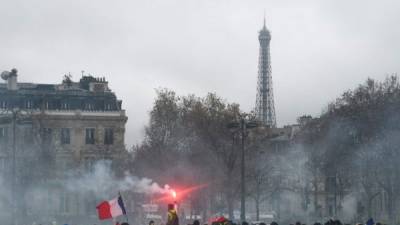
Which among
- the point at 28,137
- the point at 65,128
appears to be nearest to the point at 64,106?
the point at 65,128

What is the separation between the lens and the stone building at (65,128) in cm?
11038

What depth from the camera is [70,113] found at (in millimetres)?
124688

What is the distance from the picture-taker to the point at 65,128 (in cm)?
12462

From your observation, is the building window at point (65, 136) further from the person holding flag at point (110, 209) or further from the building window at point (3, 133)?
the person holding flag at point (110, 209)

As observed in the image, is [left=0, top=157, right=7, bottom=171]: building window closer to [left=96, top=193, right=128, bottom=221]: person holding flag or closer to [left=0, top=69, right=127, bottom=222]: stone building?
[left=0, top=69, right=127, bottom=222]: stone building

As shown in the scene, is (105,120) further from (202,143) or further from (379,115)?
(379,115)

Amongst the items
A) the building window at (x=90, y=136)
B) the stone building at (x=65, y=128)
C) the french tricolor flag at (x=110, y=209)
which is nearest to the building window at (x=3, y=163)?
the stone building at (x=65, y=128)

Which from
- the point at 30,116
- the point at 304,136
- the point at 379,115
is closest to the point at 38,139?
the point at 30,116

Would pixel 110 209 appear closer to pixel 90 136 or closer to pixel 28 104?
pixel 28 104

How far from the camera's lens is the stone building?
110375 mm

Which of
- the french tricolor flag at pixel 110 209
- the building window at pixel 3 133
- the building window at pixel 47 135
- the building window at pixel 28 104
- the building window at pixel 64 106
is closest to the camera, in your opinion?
the french tricolor flag at pixel 110 209

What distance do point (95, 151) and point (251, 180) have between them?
2592 centimetres

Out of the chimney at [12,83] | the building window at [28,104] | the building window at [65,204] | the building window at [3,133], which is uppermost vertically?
the chimney at [12,83]

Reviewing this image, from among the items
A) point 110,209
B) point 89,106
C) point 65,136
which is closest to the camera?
point 110,209
